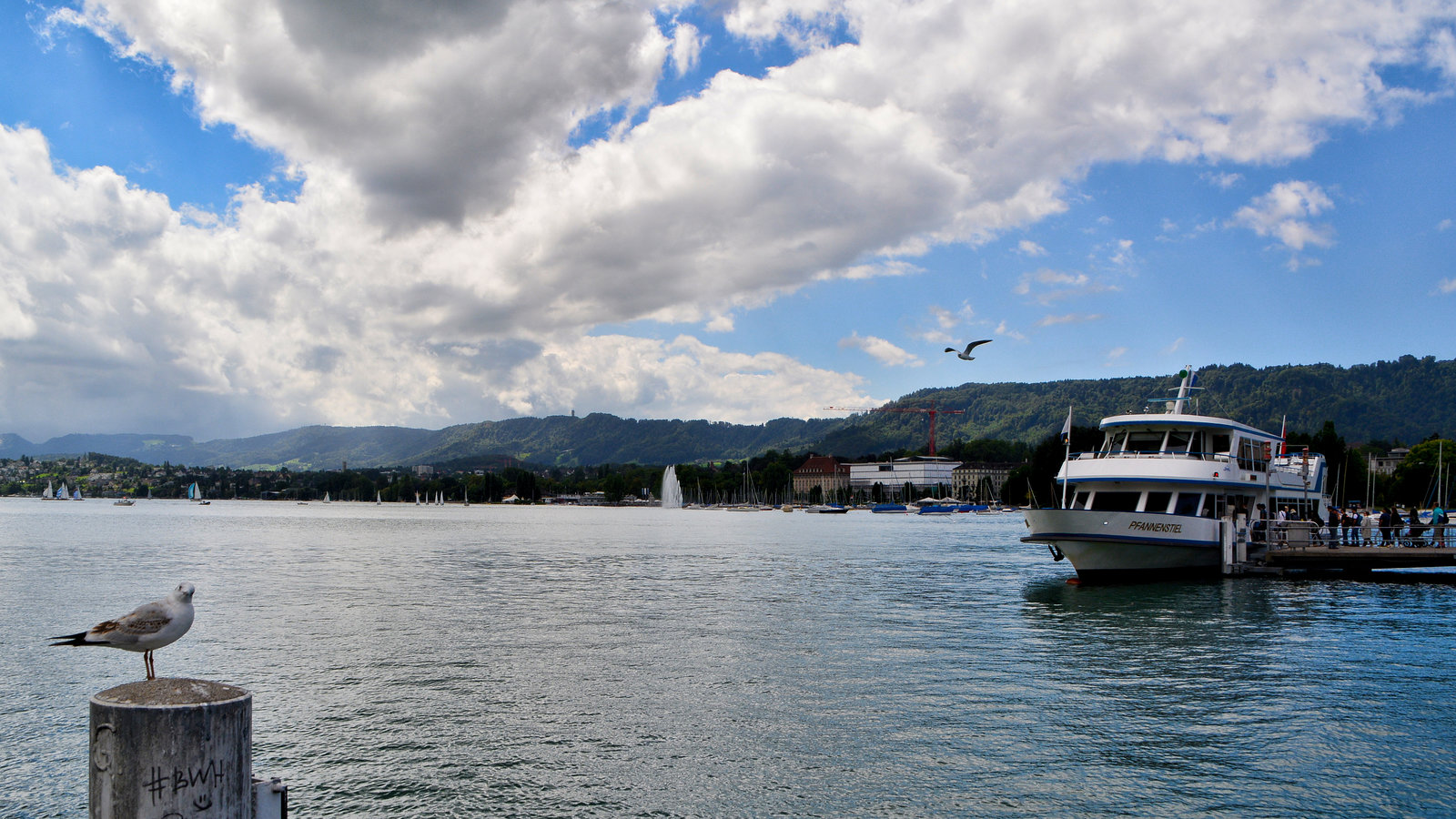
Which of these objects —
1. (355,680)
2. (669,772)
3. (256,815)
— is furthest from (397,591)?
(256,815)

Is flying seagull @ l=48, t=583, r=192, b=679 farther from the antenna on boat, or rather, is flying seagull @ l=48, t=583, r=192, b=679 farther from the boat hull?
the antenna on boat

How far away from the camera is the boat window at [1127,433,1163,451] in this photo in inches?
1511

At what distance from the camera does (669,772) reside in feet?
Result: 41.1

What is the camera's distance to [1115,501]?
37094mm

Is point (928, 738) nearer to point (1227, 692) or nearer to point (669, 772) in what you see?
point (669, 772)

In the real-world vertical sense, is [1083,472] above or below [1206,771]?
above

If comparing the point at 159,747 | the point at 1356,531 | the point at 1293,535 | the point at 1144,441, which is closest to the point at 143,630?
the point at 159,747

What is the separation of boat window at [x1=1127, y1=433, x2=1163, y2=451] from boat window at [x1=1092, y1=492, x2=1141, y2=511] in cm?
271

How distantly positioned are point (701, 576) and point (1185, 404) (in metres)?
23.2

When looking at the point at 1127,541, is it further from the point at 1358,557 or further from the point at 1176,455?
the point at 1358,557

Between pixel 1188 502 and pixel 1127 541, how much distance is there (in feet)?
13.7

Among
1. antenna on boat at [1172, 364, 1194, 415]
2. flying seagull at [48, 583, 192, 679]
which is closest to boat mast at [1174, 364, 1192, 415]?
antenna on boat at [1172, 364, 1194, 415]

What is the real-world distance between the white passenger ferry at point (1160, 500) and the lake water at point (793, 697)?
6.42 feet

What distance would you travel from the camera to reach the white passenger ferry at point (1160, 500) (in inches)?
1398
